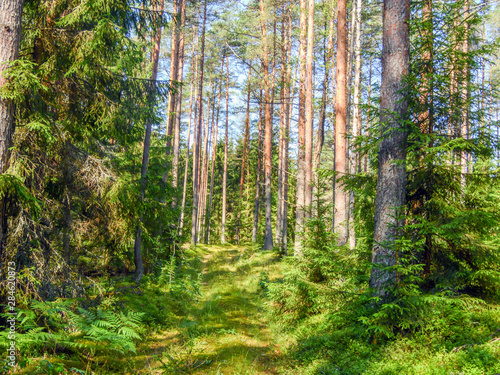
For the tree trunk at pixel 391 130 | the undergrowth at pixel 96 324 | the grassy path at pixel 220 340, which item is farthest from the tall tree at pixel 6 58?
the tree trunk at pixel 391 130

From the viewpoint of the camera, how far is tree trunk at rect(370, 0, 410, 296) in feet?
17.7

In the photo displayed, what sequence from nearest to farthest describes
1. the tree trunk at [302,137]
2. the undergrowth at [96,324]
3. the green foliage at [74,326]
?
1. the green foliage at [74,326]
2. the undergrowth at [96,324]
3. the tree trunk at [302,137]

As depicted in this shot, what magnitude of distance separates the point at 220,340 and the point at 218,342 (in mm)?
130

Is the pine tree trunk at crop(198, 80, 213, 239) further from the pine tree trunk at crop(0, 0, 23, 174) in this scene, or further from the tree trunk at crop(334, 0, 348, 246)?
the pine tree trunk at crop(0, 0, 23, 174)

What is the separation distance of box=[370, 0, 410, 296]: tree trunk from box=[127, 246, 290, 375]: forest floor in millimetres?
2451

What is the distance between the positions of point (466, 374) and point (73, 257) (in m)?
8.16

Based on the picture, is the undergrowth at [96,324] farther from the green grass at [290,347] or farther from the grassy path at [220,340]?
the grassy path at [220,340]

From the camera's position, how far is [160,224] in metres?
12.0

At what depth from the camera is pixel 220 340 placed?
5.95 m

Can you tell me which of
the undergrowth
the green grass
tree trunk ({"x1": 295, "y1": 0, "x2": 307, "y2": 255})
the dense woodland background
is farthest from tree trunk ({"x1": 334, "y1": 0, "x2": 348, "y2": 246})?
the undergrowth

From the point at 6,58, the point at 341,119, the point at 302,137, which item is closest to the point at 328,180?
the point at 341,119

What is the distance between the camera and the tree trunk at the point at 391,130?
212 inches

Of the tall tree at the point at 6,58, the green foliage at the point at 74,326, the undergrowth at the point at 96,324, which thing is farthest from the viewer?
the tall tree at the point at 6,58

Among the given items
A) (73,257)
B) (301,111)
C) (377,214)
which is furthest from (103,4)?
(301,111)
